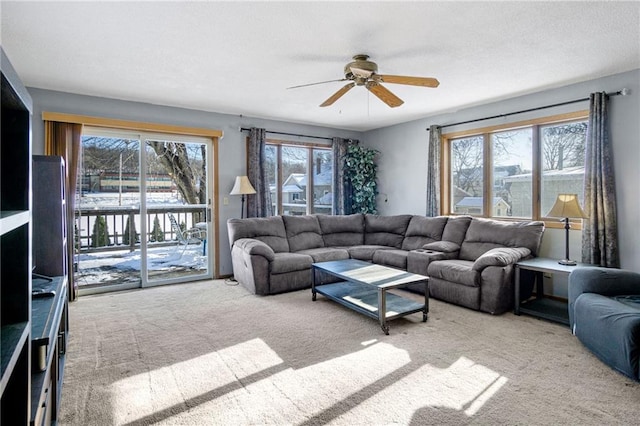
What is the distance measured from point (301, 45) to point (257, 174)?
283cm

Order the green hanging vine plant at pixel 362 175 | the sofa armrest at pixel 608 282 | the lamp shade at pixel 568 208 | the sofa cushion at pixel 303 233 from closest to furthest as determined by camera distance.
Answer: the sofa armrest at pixel 608 282 < the lamp shade at pixel 568 208 < the sofa cushion at pixel 303 233 < the green hanging vine plant at pixel 362 175

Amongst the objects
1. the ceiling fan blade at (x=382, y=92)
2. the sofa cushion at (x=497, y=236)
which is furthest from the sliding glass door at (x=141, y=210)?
the sofa cushion at (x=497, y=236)

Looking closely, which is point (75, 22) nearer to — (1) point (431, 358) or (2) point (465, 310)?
(1) point (431, 358)

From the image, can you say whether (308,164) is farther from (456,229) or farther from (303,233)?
(456,229)

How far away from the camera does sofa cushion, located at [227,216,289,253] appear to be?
5.09 meters

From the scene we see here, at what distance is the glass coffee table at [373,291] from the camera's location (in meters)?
3.28

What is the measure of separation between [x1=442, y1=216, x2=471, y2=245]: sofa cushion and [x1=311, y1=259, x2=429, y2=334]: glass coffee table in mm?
1339

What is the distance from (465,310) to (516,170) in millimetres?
2142

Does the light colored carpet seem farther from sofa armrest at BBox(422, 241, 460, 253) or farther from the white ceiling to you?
the white ceiling

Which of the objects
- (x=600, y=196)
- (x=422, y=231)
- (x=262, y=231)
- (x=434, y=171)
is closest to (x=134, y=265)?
(x=262, y=231)

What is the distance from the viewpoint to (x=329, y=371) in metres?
2.53

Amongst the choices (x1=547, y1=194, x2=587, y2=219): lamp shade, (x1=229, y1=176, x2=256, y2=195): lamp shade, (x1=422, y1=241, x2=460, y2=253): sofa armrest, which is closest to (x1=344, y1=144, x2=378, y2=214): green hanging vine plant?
(x1=422, y1=241, x2=460, y2=253): sofa armrest

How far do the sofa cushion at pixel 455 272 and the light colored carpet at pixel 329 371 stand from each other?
327 mm

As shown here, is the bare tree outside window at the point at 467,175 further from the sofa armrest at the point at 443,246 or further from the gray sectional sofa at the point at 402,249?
the sofa armrest at the point at 443,246
